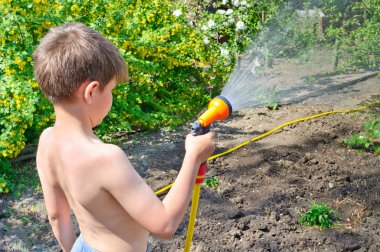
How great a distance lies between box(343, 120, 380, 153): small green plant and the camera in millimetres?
4500

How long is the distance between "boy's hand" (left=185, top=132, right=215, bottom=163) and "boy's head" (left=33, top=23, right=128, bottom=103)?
1.12 feet

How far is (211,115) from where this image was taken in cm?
182

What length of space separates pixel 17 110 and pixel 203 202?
1.57m

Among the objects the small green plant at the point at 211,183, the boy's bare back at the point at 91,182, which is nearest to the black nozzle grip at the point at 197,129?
the boy's bare back at the point at 91,182

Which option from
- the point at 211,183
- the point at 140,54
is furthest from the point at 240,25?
the point at 211,183

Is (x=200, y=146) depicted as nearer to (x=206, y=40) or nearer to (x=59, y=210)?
(x=59, y=210)

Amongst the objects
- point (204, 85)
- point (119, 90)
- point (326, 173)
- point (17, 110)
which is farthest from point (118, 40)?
point (326, 173)

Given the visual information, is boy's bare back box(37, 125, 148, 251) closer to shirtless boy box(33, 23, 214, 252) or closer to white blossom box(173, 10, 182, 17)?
shirtless boy box(33, 23, 214, 252)

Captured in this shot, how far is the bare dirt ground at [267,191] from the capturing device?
3.36 metres

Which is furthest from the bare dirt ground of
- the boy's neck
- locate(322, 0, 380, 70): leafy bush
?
the boy's neck

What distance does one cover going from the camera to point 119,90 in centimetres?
459

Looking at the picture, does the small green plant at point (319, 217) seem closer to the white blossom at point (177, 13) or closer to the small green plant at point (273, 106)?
the small green plant at point (273, 106)

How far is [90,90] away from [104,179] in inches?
10.9

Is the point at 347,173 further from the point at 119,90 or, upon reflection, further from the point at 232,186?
the point at 119,90
